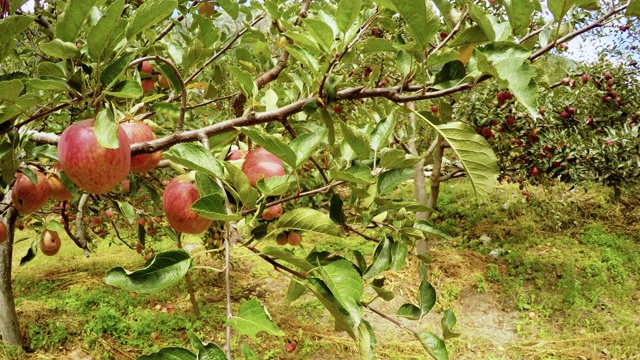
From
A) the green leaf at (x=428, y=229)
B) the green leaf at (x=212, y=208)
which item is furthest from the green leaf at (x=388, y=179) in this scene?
the green leaf at (x=212, y=208)

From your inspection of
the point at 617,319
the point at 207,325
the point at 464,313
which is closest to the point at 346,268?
the point at 207,325

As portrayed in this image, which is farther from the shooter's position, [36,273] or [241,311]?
[36,273]

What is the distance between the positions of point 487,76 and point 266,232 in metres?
0.40

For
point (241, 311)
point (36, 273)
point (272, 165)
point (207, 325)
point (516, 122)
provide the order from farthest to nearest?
point (36, 273)
point (516, 122)
point (207, 325)
point (272, 165)
point (241, 311)

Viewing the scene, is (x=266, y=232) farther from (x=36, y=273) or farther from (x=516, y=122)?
(x=36, y=273)

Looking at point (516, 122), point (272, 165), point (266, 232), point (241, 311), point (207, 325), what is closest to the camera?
point (241, 311)

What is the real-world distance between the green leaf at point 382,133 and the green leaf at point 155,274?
407 mm

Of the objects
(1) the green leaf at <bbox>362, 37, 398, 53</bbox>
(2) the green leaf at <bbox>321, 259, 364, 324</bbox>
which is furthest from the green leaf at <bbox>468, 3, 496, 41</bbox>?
(2) the green leaf at <bbox>321, 259, 364, 324</bbox>

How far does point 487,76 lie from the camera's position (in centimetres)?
58

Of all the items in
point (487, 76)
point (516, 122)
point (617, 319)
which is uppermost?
point (487, 76)

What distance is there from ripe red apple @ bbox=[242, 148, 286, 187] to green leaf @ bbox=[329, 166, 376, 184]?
0.57 feet

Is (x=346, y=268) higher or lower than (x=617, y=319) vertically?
higher

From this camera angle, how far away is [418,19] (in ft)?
1.83

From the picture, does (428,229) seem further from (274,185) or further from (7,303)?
(7,303)
